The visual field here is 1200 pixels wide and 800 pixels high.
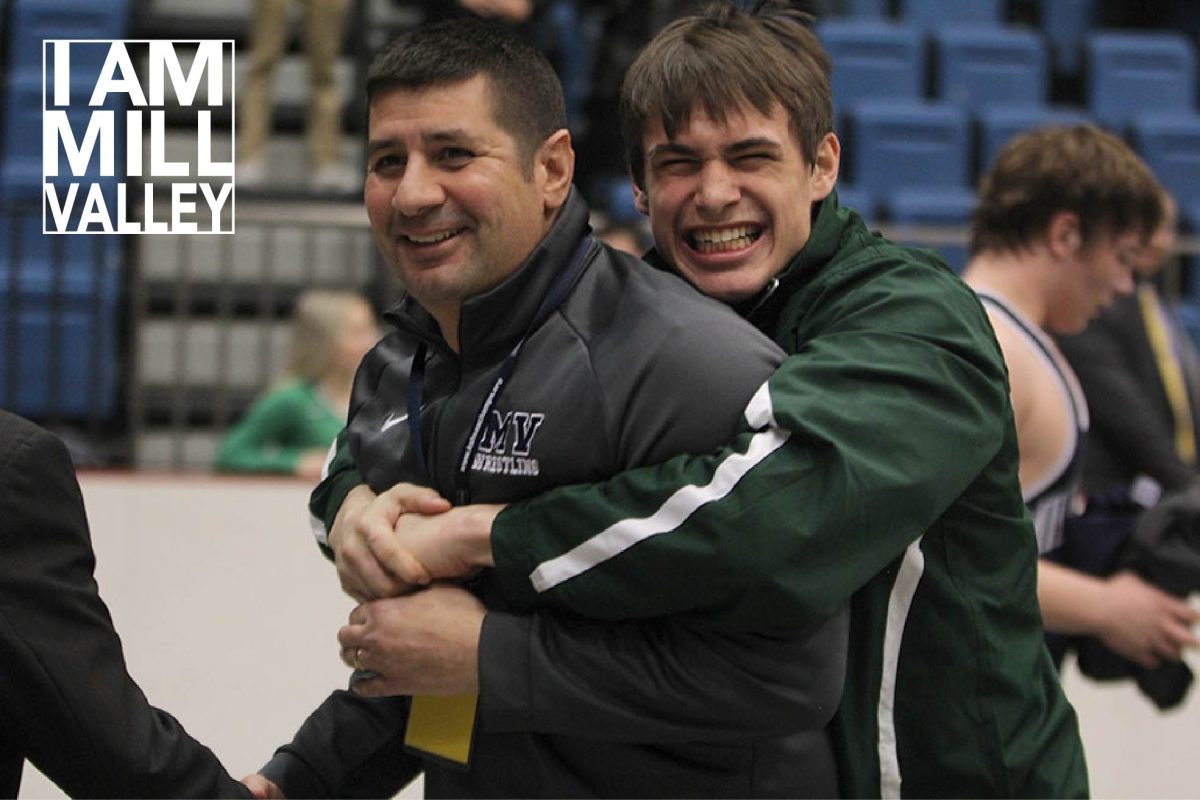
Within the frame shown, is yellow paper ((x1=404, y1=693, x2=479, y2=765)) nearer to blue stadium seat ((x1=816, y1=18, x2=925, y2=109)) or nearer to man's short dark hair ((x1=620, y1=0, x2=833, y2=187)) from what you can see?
man's short dark hair ((x1=620, y1=0, x2=833, y2=187))

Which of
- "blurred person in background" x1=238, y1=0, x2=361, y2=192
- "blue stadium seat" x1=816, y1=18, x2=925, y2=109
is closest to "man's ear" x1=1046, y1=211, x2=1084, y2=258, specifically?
"blurred person in background" x1=238, y1=0, x2=361, y2=192

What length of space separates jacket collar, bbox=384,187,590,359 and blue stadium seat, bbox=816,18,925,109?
5.69 m

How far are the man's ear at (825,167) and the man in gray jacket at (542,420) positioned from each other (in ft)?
0.94

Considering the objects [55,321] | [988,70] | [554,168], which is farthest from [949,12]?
[554,168]

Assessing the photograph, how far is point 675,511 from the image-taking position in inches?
64.6

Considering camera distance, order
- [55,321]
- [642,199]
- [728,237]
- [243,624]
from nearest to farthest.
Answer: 1. [728,237]
2. [642,199]
3. [243,624]
4. [55,321]

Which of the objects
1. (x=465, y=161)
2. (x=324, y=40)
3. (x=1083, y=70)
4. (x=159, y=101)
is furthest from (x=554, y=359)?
(x=1083, y=70)

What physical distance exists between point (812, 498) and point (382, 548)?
1.46 ft

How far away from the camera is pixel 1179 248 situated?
5828mm

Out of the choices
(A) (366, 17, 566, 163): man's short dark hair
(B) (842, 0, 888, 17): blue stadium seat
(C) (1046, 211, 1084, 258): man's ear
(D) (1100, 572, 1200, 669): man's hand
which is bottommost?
(D) (1100, 572, 1200, 669): man's hand

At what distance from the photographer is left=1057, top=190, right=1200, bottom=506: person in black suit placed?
4289mm

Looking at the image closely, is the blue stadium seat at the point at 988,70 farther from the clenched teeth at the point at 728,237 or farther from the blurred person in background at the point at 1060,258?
the clenched teeth at the point at 728,237

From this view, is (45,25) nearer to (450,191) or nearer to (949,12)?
(949,12)

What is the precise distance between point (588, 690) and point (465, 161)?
554 mm
